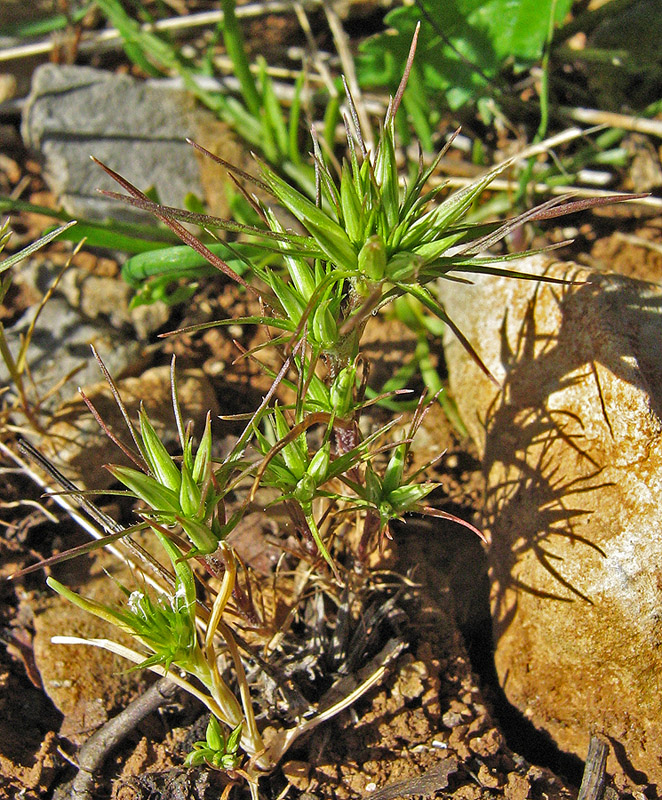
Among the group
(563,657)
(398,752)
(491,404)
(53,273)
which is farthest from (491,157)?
(398,752)

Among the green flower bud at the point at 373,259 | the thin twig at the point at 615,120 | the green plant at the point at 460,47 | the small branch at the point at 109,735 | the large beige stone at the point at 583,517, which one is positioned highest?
the green plant at the point at 460,47

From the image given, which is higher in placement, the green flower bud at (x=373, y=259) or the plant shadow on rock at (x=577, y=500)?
the green flower bud at (x=373, y=259)

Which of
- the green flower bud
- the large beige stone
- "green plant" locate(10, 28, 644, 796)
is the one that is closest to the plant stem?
the large beige stone

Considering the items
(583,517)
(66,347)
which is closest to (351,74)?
(66,347)

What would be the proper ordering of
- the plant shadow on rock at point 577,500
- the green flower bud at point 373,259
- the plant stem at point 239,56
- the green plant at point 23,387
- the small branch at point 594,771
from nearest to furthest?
the green flower bud at point 373,259 < the small branch at point 594,771 < the plant shadow on rock at point 577,500 < the green plant at point 23,387 < the plant stem at point 239,56

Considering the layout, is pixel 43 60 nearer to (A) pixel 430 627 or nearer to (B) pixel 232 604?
(B) pixel 232 604

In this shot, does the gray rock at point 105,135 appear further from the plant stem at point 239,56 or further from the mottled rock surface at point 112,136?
the plant stem at point 239,56

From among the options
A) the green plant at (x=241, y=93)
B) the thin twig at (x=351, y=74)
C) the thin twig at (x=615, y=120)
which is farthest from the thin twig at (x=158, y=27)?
the thin twig at (x=615, y=120)
